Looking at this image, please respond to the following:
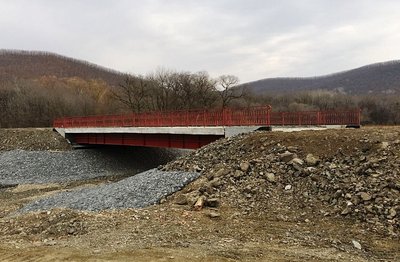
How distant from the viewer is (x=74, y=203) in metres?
16.9

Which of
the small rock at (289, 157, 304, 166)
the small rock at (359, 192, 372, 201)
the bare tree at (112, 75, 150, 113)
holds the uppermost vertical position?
the bare tree at (112, 75, 150, 113)

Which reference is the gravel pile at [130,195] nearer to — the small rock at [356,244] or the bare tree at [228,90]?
the small rock at [356,244]

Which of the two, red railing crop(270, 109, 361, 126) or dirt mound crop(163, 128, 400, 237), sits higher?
red railing crop(270, 109, 361, 126)

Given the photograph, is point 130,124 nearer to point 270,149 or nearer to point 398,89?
point 270,149

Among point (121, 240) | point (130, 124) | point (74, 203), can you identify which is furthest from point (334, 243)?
point (130, 124)

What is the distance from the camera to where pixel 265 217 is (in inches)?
513

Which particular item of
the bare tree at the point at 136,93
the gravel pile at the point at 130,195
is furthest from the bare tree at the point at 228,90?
the gravel pile at the point at 130,195

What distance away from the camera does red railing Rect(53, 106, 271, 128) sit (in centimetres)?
2092

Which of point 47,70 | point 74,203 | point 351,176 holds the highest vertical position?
point 47,70

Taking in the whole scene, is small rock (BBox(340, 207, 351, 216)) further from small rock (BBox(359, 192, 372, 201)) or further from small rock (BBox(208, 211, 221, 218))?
small rock (BBox(208, 211, 221, 218))

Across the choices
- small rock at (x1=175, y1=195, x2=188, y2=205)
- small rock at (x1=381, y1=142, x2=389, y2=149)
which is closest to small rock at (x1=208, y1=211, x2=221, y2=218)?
small rock at (x1=175, y1=195, x2=188, y2=205)

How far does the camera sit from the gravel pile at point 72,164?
103ft

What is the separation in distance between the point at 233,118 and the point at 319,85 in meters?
166

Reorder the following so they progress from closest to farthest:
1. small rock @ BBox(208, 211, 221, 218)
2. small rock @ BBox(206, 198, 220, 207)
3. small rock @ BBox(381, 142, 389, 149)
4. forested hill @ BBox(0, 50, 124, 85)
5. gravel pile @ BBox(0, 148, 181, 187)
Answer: small rock @ BBox(208, 211, 221, 218) < small rock @ BBox(206, 198, 220, 207) < small rock @ BBox(381, 142, 389, 149) < gravel pile @ BBox(0, 148, 181, 187) < forested hill @ BBox(0, 50, 124, 85)
